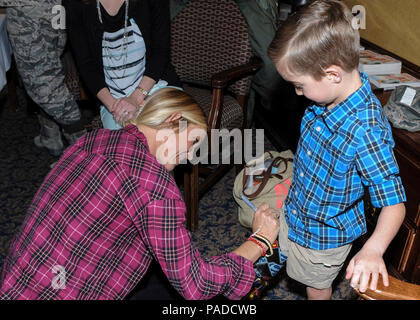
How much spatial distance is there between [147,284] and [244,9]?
1.62 metres

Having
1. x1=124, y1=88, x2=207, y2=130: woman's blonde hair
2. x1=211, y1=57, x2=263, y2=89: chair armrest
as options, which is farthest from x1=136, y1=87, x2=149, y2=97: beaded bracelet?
x1=124, y1=88, x2=207, y2=130: woman's blonde hair

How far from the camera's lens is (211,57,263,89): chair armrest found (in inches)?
82.8

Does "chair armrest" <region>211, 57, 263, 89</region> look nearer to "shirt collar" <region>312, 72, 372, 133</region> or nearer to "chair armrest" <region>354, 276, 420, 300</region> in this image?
"shirt collar" <region>312, 72, 372, 133</region>

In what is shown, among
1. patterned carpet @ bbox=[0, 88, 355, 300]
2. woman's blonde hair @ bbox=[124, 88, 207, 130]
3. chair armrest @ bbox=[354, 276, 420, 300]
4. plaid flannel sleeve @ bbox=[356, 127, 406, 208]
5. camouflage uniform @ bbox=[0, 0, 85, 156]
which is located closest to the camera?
chair armrest @ bbox=[354, 276, 420, 300]

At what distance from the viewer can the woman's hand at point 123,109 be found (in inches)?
76.9

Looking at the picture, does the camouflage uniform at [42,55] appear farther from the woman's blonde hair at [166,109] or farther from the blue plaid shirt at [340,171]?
the blue plaid shirt at [340,171]

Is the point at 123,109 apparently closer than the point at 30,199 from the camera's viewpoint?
Yes

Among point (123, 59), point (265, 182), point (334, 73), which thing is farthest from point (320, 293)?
point (123, 59)

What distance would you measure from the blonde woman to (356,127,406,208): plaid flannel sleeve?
0.48 meters

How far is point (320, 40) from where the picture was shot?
109 cm

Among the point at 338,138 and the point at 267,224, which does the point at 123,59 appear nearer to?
the point at 267,224

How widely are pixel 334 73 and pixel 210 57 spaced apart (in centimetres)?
144

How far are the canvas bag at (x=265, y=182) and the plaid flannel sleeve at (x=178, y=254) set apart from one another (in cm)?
84
